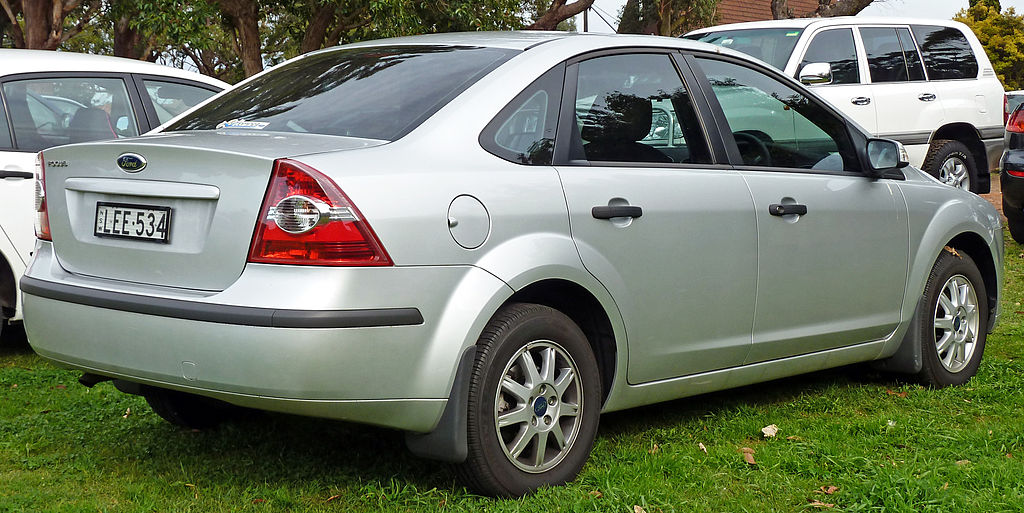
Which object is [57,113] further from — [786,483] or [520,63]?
[786,483]

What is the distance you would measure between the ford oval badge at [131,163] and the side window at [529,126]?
1.05 meters

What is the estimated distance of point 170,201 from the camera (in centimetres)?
357

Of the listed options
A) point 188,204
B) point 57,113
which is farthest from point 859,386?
point 57,113

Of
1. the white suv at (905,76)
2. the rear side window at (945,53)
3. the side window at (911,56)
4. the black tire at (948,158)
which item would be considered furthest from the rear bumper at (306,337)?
the rear side window at (945,53)

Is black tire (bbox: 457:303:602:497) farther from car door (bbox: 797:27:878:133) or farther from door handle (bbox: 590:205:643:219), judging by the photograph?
car door (bbox: 797:27:878:133)

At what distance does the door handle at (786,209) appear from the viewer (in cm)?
467

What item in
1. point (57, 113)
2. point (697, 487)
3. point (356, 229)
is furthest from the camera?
point (57, 113)

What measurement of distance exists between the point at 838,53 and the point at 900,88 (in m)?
A: 0.80

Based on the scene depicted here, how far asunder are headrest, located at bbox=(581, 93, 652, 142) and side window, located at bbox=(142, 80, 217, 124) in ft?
10.9

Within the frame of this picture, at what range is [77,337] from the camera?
12.2 feet

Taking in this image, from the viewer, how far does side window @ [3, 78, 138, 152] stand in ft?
20.5

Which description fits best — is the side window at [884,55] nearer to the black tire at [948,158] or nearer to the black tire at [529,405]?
the black tire at [948,158]

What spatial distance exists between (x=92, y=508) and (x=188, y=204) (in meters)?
1.04

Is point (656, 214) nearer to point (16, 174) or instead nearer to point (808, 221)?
point (808, 221)
